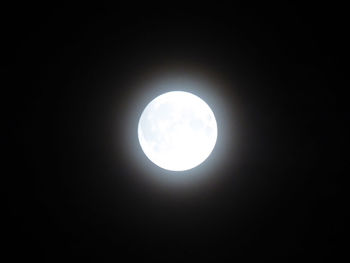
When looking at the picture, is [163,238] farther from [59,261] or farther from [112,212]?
[59,261]

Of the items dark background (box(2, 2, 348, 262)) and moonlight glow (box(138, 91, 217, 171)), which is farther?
moonlight glow (box(138, 91, 217, 171))

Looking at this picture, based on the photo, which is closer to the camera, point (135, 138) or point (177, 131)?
point (135, 138)

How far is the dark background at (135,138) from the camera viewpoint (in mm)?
3965

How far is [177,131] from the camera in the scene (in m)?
4.30

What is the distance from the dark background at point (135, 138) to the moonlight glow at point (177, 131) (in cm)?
16

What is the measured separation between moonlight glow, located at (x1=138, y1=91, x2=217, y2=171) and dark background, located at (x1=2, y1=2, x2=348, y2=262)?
163 millimetres

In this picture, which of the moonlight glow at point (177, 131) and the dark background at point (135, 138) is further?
the moonlight glow at point (177, 131)

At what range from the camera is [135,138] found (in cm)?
419

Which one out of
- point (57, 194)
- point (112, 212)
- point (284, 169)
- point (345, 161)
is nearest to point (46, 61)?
point (57, 194)

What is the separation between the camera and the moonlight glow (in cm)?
420

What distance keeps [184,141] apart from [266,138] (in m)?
0.89

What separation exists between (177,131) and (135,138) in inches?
18.5

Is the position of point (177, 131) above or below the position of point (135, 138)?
above

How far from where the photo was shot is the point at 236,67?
→ 4066 mm
